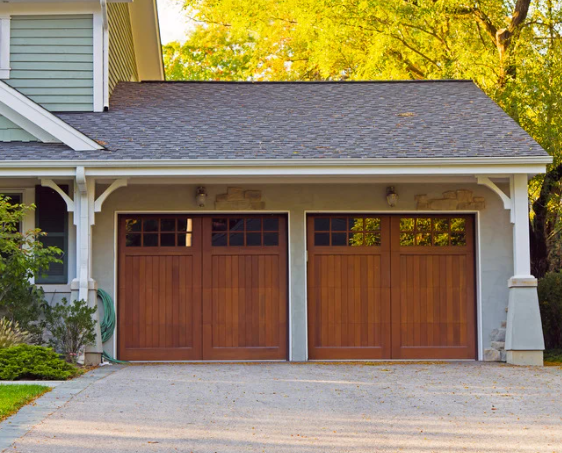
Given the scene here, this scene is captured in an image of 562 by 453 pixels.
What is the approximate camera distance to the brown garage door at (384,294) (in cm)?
1196

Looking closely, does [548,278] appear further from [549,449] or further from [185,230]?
[549,449]

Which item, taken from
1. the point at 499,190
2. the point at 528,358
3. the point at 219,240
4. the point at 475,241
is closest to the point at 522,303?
the point at 528,358

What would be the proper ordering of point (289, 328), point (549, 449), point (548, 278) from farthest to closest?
point (548, 278) < point (289, 328) < point (549, 449)

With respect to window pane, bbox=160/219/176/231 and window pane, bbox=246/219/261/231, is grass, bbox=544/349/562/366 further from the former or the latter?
window pane, bbox=160/219/176/231

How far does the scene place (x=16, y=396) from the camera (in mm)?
7648

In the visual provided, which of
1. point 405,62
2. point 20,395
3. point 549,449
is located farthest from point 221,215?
point 405,62

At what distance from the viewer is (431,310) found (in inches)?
473

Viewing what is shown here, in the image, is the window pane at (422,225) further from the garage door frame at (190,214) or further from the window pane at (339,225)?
the garage door frame at (190,214)

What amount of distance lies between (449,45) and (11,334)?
11.7m

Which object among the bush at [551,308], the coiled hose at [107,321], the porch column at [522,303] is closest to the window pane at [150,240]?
the coiled hose at [107,321]

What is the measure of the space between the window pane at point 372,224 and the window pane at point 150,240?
2.96 metres

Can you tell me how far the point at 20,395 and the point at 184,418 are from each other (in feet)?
5.49

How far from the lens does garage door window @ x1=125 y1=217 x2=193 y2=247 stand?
1200 cm

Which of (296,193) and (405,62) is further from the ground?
(405,62)
